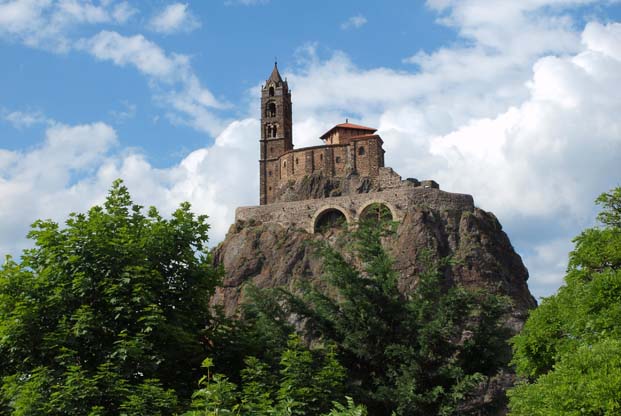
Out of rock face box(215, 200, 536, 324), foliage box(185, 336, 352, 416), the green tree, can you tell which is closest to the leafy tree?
foliage box(185, 336, 352, 416)

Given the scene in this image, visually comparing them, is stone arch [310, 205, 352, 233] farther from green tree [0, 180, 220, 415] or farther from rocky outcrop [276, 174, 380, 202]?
green tree [0, 180, 220, 415]

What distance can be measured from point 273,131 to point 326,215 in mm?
27841

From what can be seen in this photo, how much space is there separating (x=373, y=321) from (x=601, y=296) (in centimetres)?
745

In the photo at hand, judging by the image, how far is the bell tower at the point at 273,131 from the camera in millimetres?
97750

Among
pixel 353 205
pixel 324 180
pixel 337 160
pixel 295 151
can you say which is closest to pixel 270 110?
pixel 295 151

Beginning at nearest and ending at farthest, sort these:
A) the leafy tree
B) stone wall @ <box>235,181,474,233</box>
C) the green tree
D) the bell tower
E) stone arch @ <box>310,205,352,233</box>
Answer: the leafy tree, the green tree, stone wall @ <box>235,181,474,233</box>, stone arch @ <box>310,205,352,233</box>, the bell tower

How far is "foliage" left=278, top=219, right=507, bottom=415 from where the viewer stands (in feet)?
79.0

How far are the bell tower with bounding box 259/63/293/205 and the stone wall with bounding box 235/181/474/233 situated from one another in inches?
589

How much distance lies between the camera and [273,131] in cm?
Answer: 10344

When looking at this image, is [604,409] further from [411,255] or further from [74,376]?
[411,255]

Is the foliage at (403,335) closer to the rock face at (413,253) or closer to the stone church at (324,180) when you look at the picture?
the rock face at (413,253)

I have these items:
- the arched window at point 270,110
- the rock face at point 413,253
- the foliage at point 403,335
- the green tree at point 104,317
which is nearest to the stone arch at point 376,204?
the rock face at point 413,253

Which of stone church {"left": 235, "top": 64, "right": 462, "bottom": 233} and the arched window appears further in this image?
the arched window

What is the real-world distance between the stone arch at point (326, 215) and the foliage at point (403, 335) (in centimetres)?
5010
